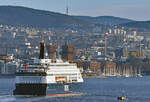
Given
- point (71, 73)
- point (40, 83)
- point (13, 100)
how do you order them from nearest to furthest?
point (13, 100)
point (40, 83)
point (71, 73)

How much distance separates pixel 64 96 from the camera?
88.6 metres

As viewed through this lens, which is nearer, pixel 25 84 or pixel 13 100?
pixel 13 100

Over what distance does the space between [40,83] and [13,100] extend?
6.43 m

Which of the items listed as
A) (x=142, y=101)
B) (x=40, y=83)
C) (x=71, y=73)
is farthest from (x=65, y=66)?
(x=142, y=101)

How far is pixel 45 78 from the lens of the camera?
90.3 meters

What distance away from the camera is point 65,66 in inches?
3775

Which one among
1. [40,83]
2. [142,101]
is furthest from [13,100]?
[142,101]

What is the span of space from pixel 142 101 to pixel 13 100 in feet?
43.5

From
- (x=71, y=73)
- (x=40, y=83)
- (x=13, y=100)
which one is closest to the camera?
(x=13, y=100)

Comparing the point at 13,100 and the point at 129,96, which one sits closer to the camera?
the point at 13,100

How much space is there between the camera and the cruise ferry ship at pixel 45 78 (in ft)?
293

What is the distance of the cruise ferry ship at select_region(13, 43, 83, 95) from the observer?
89.2m

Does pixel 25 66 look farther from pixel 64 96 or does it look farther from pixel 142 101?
pixel 142 101

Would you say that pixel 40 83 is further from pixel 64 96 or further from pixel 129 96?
pixel 129 96
